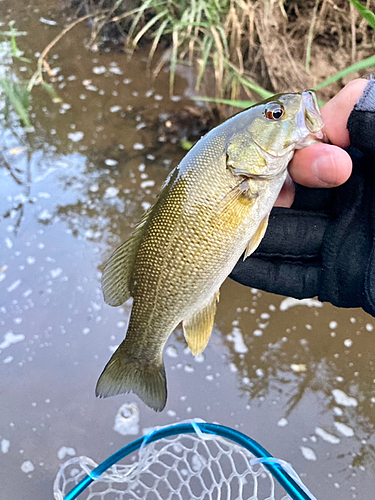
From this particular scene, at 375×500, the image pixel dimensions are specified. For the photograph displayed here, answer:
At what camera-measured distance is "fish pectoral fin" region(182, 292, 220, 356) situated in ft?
4.95

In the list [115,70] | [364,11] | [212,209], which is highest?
[364,11]

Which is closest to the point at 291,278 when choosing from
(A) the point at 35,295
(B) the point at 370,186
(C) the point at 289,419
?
(B) the point at 370,186

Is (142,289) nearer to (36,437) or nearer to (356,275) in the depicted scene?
(356,275)

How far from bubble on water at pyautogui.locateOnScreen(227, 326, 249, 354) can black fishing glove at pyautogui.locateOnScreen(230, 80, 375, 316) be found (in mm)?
893

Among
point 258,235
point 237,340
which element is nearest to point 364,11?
point 258,235

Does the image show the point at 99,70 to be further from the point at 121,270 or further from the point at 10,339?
the point at 121,270

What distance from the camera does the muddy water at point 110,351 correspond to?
2266 mm

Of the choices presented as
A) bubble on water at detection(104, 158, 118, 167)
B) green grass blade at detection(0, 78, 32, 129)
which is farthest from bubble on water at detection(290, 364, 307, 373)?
green grass blade at detection(0, 78, 32, 129)

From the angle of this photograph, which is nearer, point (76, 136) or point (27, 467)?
point (27, 467)

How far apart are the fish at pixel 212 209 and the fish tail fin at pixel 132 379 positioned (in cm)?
15

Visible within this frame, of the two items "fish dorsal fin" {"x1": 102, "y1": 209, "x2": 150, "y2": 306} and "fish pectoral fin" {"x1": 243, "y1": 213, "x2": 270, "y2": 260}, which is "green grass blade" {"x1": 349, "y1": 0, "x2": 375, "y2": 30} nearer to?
"fish pectoral fin" {"x1": 243, "y1": 213, "x2": 270, "y2": 260}

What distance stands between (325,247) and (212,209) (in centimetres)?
65

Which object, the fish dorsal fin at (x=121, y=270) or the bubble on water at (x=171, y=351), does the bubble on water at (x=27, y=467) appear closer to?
the bubble on water at (x=171, y=351)

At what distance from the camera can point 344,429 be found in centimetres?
232
